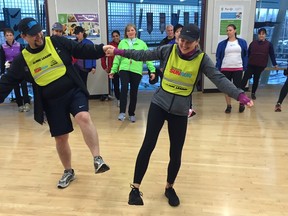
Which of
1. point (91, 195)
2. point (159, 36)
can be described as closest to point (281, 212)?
point (91, 195)

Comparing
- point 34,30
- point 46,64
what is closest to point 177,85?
point 46,64

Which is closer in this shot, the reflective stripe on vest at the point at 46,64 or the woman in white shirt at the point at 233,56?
the reflective stripe on vest at the point at 46,64

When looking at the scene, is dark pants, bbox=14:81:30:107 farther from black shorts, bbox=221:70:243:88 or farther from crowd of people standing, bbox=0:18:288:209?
black shorts, bbox=221:70:243:88

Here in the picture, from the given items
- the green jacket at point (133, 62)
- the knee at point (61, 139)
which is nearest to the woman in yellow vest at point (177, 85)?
the knee at point (61, 139)

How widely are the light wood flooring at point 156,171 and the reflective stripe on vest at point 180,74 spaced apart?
98 cm

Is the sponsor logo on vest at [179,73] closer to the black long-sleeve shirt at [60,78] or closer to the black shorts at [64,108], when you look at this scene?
the black long-sleeve shirt at [60,78]

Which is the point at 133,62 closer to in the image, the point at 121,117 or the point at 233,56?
the point at 121,117

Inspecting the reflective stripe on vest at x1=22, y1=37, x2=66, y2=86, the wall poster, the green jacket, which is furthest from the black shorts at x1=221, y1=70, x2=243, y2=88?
the reflective stripe on vest at x1=22, y1=37, x2=66, y2=86

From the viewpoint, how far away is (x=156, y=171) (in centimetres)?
312

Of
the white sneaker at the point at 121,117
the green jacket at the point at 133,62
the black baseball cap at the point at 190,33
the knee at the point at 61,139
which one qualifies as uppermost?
the black baseball cap at the point at 190,33

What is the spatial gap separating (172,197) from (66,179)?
1.01 meters

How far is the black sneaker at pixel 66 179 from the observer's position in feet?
9.25

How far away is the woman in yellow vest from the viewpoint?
2.12 m

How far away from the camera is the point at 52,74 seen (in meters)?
2.43
